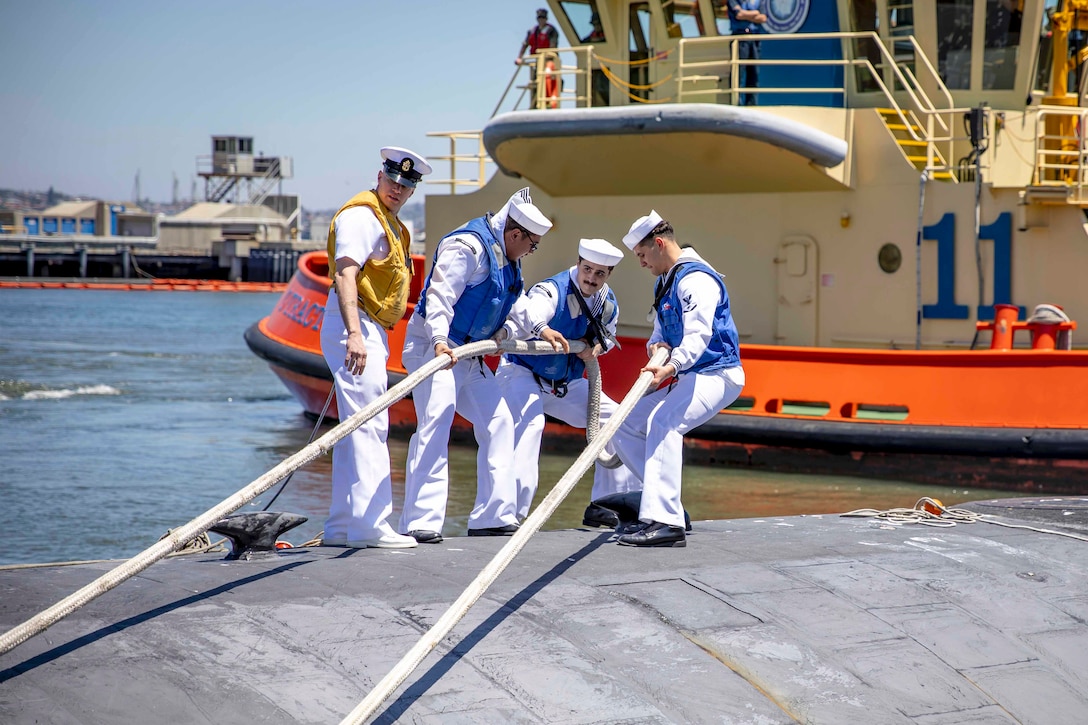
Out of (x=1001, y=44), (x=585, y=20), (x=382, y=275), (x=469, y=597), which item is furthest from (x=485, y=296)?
(x=585, y=20)

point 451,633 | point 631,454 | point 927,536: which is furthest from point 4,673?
point 927,536

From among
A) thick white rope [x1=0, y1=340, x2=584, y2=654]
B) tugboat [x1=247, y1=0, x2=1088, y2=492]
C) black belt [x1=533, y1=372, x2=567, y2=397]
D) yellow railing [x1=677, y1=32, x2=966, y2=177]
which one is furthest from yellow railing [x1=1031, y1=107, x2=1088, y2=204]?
thick white rope [x1=0, y1=340, x2=584, y2=654]

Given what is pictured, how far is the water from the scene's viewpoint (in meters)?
8.96

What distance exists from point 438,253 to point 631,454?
3.73 ft

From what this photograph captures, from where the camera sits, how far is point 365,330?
15.7 feet

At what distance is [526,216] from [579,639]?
7.39 ft

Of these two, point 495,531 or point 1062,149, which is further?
point 1062,149

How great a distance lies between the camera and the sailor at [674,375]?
4539 mm

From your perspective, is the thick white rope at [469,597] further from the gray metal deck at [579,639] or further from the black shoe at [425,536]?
the black shoe at [425,536]

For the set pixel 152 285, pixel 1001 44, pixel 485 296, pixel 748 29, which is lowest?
pixel 485 296

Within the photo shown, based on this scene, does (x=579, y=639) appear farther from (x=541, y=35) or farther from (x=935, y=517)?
(x=541, y=35)

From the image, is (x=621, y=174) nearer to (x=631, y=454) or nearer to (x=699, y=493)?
(x=699, y=493)

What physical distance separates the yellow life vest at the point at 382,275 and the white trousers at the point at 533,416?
73cm

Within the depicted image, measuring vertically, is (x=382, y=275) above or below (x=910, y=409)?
above
